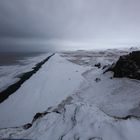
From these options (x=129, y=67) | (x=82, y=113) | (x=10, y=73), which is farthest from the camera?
(x=10, y=73)

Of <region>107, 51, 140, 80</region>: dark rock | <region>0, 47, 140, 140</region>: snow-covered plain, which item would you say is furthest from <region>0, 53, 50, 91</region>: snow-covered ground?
<region>107, 51, 140, 80</region>: dark rock

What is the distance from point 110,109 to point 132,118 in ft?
15.7

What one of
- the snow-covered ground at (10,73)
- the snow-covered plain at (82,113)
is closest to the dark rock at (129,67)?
the snow-covered plain at (82,113)

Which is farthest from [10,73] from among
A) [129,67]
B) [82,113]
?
[82,113]

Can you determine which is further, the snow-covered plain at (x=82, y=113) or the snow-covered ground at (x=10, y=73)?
the snow-covered ground at (x=10, y=73)

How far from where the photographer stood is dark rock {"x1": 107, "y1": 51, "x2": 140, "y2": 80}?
18.2 m

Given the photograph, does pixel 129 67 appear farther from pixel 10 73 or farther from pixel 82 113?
pixel 10 73

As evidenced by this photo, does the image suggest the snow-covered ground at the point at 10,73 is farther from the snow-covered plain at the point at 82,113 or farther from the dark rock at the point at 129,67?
the dark rock at the point at 129,67

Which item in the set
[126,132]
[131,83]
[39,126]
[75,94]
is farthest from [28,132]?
[131,83]

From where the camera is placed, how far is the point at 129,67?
63.4 ft

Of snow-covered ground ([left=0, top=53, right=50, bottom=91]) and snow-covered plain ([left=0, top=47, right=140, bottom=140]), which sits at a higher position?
snow-covered plain ([left=0, top=47, right=140, bottom=140])

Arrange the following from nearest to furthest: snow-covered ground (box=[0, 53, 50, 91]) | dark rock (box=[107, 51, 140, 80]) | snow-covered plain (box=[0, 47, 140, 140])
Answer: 1. snow-covered plain (box=[0, 47, 140, 140])
2. dark rock (box=[107, 51, 140, 80])
3. snow-covered ground (box=[0, 53, 50, 91])

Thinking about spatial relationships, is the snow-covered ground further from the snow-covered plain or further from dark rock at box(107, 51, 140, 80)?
dark rock at box(107, 51, 140, 80)

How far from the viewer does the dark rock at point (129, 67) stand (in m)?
18.2
